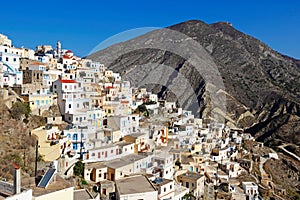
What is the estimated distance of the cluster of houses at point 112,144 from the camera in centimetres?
1133

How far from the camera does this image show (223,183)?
706 inches

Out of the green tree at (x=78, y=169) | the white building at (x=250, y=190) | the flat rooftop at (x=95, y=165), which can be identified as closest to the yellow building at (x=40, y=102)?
the flat rooftop at (x=95, y=165)

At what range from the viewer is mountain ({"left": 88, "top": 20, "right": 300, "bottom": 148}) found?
160 feet

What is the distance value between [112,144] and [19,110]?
14.9 ft

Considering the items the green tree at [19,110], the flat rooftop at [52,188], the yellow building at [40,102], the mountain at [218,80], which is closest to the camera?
the flat rooftop at [52,188]

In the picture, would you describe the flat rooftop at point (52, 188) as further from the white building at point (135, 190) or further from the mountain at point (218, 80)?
the mountain at point (218, 80)

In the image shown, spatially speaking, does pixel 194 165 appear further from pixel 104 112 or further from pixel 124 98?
pixel 124 98

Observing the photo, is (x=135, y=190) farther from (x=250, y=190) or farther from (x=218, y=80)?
(x=218, y=80)

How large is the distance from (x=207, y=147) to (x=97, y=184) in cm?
1267

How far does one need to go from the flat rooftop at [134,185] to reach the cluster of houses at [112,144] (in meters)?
0.03

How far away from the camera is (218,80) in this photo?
62.2m

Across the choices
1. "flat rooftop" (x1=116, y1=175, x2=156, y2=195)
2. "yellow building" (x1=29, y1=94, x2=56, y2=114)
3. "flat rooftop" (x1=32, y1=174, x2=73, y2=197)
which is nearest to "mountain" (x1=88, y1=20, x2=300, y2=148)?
"yellow building" (x1=29, y1=94, x2=56, y2=114)

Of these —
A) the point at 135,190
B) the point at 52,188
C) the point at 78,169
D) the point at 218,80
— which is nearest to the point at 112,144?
the point at 78,169

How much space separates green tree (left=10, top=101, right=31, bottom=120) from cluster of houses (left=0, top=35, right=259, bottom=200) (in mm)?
1091
